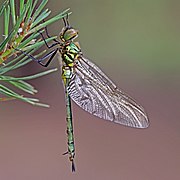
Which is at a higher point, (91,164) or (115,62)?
(115,62)

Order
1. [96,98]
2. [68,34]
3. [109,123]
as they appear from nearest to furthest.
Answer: [68,34] → [96,98] → [109,123]

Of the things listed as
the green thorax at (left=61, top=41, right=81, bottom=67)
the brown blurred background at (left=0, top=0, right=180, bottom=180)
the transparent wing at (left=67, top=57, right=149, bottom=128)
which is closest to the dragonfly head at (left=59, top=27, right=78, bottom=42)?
the green thorax at (left=61, top=41, right=81, bottom=67)

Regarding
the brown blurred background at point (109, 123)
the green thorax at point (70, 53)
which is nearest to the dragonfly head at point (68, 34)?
the green thorax at point (70, 53)

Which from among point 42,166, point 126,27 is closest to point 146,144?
point 42,166

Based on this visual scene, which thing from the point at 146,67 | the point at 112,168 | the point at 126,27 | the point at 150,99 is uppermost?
the point at 126,27

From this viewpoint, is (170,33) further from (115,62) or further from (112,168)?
(112,168)

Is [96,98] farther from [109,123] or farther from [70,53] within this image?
[109,123]

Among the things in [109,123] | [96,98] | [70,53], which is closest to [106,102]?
[96,98]

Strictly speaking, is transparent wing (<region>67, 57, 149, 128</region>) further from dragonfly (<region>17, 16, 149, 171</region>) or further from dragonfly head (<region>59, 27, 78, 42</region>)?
dragonfly head (<region>59, 27, 78, 42</region>)
